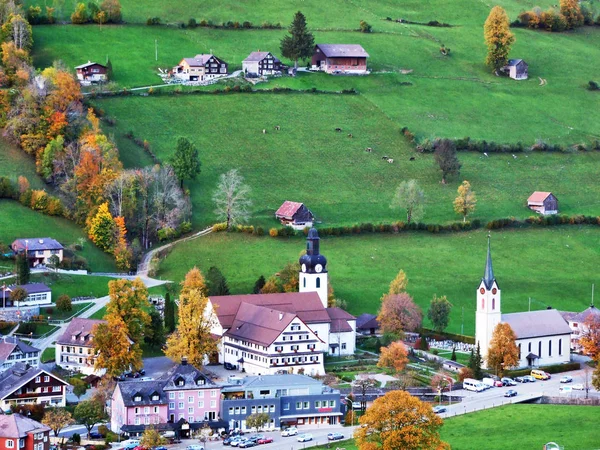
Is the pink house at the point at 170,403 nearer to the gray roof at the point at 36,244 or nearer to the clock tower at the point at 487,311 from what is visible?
the clock tower at the point at 487,311

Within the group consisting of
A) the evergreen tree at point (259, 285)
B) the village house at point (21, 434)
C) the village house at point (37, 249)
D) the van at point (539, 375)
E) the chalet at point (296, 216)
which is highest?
the chalet at point (296, 216)

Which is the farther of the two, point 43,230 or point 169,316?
point 43,230

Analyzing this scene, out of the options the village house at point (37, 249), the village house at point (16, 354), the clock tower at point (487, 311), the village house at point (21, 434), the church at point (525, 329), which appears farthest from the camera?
the village house at point (37, 249)

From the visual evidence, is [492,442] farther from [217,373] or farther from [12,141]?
[12,141]

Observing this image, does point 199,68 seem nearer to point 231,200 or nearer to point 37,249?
point 231,200

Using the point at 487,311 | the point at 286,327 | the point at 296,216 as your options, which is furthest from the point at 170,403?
the point at 296,216

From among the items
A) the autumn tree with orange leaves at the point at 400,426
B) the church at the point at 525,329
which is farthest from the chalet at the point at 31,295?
the autumn tree with orange leaves at the point at 400,426

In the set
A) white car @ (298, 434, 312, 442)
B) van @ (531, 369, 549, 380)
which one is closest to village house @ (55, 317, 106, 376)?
white car @ (298, 434, 312, 442)
